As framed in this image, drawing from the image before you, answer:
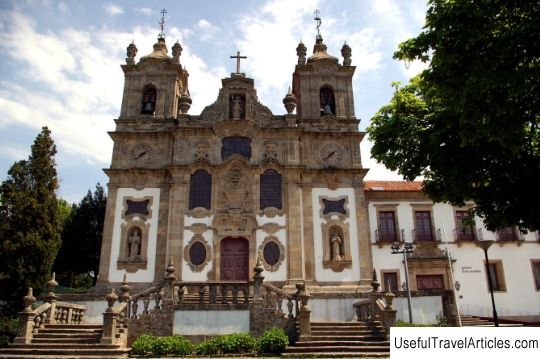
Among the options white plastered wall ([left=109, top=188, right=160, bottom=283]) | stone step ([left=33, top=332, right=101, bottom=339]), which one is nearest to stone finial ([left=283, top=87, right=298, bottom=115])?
white plastered wall ([left=109, top=188, right=160, bottom=283])

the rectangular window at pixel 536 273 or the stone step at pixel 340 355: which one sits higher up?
the rectangular window at pixel 536 273

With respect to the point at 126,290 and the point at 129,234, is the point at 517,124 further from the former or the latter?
the point at 129,234

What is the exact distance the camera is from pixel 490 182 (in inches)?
468

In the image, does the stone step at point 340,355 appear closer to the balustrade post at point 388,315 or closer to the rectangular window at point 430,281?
the balustrade post at point 388,315

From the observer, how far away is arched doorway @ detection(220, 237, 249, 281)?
2141 centimetres

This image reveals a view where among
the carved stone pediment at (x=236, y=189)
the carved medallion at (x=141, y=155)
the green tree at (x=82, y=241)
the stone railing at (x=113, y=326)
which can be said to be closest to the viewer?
the stone railing at (x=113, y=326)

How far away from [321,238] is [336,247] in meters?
0.88

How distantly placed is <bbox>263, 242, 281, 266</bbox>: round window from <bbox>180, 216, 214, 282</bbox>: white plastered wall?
268 cm

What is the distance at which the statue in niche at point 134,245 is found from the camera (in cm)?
2167

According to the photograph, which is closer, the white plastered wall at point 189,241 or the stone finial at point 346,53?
the white plastered wall at point 189,241

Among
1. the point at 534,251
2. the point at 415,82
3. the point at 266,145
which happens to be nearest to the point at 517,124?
the point at 415,82

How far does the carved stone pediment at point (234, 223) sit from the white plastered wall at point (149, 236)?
321cm

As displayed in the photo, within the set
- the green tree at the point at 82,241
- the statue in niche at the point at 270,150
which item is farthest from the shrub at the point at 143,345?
the green tree at the point at 82,241

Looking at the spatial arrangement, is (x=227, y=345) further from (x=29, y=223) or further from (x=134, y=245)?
(x=29, y=223)
